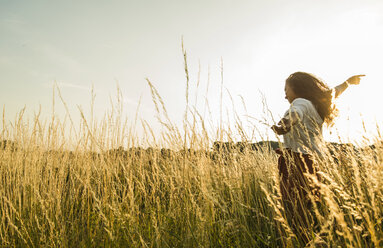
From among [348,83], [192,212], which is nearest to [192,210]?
[192,212]

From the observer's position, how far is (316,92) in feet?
8.01

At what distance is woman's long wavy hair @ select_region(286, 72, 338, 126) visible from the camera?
2.38 metres

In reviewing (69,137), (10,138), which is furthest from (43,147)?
(10,138)

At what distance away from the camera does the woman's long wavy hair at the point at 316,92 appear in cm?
238

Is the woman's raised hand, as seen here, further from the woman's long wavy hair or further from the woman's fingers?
the woman's long wavy hair

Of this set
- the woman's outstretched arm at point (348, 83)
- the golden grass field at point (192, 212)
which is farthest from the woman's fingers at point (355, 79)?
the golden grass field at point (192, 212)

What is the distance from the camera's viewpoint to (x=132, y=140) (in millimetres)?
2676

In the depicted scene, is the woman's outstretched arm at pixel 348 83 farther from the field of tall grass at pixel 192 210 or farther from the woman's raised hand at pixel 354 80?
the field of tall grass at pixel 192 210

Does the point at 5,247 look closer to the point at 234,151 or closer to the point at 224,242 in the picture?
the point at 224,242

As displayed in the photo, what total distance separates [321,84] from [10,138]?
12.4ft

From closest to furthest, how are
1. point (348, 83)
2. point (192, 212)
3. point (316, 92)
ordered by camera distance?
point (192, 212), point (348, 83), point (316, 92)

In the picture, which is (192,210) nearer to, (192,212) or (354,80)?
(192,212)

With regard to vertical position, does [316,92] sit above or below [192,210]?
above

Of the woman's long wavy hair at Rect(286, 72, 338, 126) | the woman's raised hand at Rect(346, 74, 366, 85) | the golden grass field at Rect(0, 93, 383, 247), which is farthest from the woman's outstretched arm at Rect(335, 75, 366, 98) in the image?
the golden grass field at Rect(0, 93, 383, 247)
